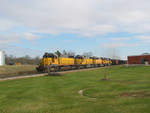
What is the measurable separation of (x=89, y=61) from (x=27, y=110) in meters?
49.7

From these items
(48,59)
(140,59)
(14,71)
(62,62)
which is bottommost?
(14,71)

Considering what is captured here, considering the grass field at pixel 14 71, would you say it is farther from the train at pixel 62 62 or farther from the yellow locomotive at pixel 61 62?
the yellow locomotive at pixel 61 62

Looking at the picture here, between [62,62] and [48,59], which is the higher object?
[48,59]

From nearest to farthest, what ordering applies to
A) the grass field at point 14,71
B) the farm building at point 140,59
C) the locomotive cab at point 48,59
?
1. the locomotive cab at point 48,59
2. the grass field at point 14,71
3. the farm building at point 140,59

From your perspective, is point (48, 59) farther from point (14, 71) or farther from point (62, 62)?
point (14, 71)

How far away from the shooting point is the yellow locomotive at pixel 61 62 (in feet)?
117

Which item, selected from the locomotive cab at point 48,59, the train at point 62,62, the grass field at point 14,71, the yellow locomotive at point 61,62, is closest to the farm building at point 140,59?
the train at point 62,62

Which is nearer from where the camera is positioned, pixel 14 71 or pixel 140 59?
pixel 14 71

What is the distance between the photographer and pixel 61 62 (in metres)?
41.1

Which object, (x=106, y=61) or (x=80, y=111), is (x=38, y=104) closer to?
(x=80, y=111)

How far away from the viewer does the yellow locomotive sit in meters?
35.8

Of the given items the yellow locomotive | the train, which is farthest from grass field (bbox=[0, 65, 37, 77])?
the yellow locomotive

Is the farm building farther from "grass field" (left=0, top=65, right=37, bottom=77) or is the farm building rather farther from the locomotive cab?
the locomotive cab

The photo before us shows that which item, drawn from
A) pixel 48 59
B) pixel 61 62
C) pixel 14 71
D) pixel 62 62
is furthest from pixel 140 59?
pixel 14 71
